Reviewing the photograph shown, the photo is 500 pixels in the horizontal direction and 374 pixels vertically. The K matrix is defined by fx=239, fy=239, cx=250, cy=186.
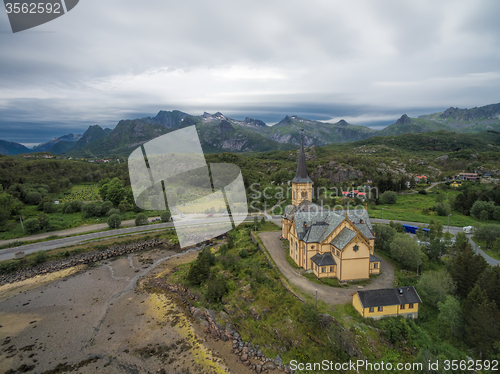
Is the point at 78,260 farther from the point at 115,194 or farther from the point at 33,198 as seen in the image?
the point at 33,198

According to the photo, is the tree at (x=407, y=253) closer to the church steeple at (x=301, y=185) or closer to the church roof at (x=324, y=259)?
the church roof at (x=324, y=259)

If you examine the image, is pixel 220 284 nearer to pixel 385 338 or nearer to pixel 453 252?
pixel 385 338

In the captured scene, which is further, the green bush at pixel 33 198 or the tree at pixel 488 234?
Result: the green bush at pixel 33 198

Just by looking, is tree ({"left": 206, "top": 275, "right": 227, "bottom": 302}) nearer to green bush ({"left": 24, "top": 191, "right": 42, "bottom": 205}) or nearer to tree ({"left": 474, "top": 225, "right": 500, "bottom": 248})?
tree ({"left": 474, "top": 225, "right": 500, "bottom": 248})

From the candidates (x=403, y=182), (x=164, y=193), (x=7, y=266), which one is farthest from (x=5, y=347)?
(x=403, y=182)

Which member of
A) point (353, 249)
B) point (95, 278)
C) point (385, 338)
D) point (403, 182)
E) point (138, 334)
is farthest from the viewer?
point (403, 182)

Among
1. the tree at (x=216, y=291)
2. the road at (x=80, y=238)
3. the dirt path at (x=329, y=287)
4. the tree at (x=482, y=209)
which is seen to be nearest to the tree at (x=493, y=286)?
the dirt path at (x=329, y=287)

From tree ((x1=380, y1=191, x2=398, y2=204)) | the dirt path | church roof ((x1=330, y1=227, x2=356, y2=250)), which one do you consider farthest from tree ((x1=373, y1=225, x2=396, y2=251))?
tree ((x1=380, y1=191, x2=398, y2=204))
